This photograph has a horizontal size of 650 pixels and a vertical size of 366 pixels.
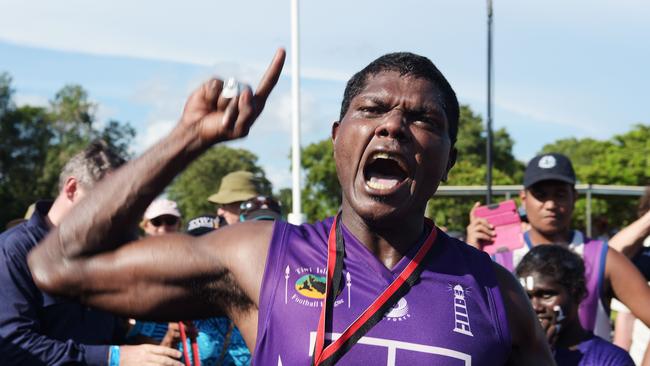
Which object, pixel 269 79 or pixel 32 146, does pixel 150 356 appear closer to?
pixel 269 79

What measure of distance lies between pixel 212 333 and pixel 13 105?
189ft

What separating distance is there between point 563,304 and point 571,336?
16 cm

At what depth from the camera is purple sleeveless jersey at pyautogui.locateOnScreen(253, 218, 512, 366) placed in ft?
7.60

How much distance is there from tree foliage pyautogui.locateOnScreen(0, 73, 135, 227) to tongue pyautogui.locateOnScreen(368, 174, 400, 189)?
166 ft

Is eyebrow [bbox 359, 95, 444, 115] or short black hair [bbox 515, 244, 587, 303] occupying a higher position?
eyebrow [bbox 359, 95, 444, 115]

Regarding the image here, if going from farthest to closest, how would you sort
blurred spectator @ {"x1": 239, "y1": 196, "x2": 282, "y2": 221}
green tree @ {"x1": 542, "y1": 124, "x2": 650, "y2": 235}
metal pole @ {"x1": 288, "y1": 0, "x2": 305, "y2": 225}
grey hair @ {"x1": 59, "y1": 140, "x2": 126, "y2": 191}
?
green tree @ {"x1": 542, "y1": 124, "x2": 650, "y2": 235} → metal pole @ {"x1": 288, "y1": 0, "x2": 305, "y2": 225} → blurred spectator @ {"x1": 239, "y1": 196, "x2": 282, "y2": 221} → grey hair @ {"x1": 59, "y1": 140, "x2": 126, "y2": 191}

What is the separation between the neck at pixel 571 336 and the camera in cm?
414

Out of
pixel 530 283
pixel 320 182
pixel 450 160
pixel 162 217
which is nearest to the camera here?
pixel 450 160

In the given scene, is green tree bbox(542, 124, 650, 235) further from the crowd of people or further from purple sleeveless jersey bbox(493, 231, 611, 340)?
the crowd of people

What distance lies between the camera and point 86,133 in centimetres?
6544

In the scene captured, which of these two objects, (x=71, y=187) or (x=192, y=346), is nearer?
(x=71, y=187)

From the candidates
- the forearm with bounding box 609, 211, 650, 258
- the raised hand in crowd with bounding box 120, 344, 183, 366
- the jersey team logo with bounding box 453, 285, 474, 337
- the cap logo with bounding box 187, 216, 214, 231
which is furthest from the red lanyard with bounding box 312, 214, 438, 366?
the cap logo with bounding box 187, 216, 214, 231

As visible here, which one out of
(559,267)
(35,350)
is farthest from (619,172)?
(35,350)

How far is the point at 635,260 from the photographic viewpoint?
579cm
